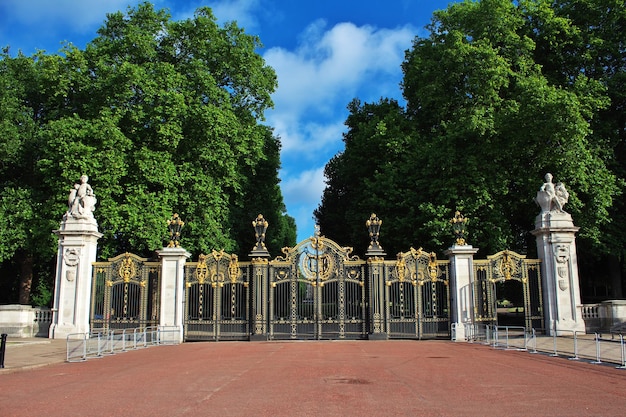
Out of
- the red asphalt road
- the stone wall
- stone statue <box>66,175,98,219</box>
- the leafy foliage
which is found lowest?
the red asphalt road

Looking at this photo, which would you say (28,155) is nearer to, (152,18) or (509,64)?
(152,18)

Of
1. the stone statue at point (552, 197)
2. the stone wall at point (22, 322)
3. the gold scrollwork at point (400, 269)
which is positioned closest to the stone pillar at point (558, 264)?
the stone statue at point (552, 197)

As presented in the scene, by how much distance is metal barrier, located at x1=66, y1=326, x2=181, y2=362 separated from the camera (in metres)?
15.0

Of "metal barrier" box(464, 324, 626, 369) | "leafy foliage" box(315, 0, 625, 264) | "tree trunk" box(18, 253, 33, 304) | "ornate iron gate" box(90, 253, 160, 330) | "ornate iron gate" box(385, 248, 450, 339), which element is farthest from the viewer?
"tree trunk" box(18, 253, 33, 304)

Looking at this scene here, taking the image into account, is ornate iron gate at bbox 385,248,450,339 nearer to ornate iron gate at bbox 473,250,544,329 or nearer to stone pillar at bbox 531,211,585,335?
ornate iron gate at bbox 473,250,544,329

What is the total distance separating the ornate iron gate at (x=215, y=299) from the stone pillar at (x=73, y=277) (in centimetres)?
356

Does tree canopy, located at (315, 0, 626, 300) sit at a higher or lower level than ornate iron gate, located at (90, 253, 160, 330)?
higher

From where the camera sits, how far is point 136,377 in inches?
427

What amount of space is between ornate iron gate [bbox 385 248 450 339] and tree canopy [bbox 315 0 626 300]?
11.3 ft

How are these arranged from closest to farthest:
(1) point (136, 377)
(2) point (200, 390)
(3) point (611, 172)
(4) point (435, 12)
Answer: (2) point (200, 390), (1) point (136, 377), (3) point (611, 172), (4) point (435, 12)

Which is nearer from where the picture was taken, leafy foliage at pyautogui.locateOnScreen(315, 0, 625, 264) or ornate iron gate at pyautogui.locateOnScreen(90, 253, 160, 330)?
ornate iron gate at pyautogui.locateOnScreen(90, 253, 160, 330)

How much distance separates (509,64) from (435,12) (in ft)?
17.3

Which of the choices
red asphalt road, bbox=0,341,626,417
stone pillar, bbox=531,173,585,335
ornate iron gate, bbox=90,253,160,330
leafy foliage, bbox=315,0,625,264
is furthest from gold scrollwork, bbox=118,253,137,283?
stone pillar, bbox=531,173,585,335

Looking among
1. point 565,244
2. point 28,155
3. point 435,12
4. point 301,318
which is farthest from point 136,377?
point 435,12
